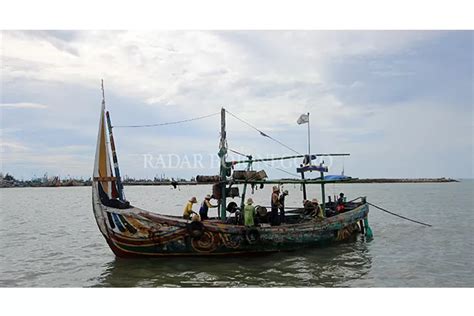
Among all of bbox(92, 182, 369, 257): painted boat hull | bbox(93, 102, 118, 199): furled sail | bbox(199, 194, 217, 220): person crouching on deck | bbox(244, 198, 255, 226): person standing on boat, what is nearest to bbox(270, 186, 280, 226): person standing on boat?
bbox(92, 182, 369, 257): painted boat hull

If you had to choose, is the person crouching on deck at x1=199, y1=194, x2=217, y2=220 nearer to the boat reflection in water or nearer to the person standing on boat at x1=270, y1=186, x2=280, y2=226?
the boat reflection in water

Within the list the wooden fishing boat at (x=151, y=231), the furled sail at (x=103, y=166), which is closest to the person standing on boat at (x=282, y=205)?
the wooden fishing boat at (x=151, y=231)

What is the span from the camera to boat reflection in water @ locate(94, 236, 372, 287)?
1099cm

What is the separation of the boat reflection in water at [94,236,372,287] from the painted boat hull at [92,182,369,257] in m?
0.32

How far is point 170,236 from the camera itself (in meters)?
12.5

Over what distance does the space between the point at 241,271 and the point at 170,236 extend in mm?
2596

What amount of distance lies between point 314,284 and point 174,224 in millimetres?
4784

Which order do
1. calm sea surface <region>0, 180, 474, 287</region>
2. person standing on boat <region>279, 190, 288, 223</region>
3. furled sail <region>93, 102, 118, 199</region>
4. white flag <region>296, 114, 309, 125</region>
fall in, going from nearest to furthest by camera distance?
calm sea surface <region>0, 180, 474, 287</region>
furled sail <region>93, 102, 118, 199</region>
person standing on boat <region>279, 190, 288, 223</region>
white flag <region>296, 114, 309, 125</region>

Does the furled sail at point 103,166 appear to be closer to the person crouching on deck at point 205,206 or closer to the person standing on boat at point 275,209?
the person crouching on deck at point 205,206

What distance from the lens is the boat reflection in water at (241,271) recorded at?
36.1ft

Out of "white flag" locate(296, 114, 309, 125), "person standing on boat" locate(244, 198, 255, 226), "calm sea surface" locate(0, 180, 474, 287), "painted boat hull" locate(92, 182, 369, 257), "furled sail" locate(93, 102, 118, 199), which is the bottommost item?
"calm sea surface" locate(0, 180, 474, 287)

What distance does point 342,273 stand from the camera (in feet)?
39.9

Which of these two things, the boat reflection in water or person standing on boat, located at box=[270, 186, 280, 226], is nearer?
the boat reflection in water

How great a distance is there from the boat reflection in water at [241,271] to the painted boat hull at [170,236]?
0.32 metres
